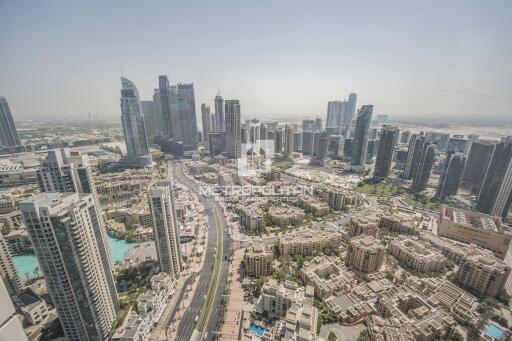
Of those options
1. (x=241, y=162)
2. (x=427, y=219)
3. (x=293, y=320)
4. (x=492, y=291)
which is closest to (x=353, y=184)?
(x=427, y=219)

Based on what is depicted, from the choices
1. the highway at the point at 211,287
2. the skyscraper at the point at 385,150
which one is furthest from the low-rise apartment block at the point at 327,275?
the skyscraper at the point at 385,150

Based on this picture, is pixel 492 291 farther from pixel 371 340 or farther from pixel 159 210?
pixel 159 210

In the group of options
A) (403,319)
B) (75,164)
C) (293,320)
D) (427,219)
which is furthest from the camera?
(427,219)

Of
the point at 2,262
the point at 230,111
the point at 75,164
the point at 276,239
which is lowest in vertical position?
the point at 276,239

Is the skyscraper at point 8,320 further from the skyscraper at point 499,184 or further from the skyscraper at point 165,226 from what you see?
the skyscraper at point 499,184

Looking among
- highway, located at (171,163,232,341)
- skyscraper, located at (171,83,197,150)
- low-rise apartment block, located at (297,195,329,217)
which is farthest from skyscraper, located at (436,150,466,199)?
skyscraper, located at (171,83,197,150)
